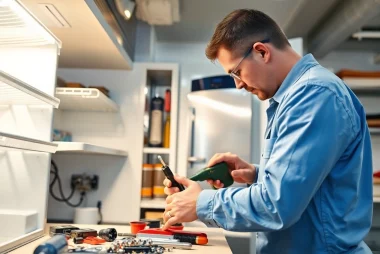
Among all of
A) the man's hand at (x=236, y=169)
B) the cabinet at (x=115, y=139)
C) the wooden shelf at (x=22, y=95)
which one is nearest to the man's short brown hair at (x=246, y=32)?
the man's hand at (x=236, y=169)

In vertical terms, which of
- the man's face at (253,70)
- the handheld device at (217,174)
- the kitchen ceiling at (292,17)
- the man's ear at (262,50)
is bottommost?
the handheld device at (217,174)

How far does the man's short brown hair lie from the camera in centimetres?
103

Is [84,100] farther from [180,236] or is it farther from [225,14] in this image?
[225,14]

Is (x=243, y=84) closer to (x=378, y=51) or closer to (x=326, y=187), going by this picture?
(x=326, y=187)

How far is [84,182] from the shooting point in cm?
224

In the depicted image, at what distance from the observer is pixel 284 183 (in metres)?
0.80

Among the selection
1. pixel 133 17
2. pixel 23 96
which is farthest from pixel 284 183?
pixel 133 17

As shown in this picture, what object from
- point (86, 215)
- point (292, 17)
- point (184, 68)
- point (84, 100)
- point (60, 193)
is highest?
point (292, 17)

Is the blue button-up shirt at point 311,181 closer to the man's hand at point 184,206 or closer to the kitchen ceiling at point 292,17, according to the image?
the man's hand at point 184,206

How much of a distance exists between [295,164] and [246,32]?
44cm

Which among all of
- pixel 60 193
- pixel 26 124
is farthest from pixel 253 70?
pixel 60 193

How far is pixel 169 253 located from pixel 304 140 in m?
0.52

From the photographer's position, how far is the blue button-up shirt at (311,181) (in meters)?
0.80

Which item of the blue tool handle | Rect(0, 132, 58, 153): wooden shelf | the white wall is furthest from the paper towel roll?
the blue tool handle
